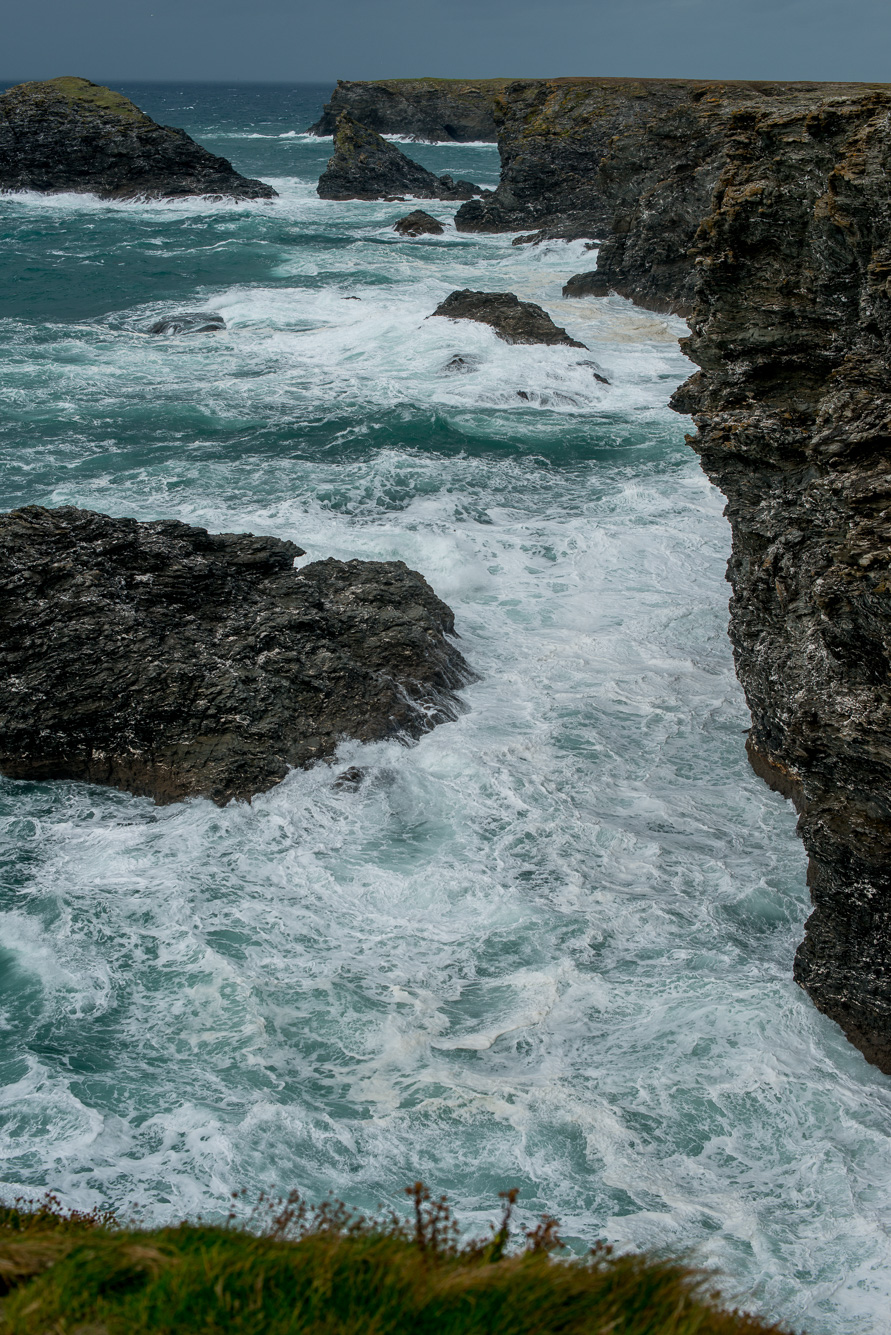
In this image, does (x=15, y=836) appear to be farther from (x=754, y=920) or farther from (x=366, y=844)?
(x=754, y=920)

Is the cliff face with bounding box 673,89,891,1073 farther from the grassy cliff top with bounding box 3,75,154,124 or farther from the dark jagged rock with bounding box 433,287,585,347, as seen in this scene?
the grassy cliff top with bounding box 3,75,154,124

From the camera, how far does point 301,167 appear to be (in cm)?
8481

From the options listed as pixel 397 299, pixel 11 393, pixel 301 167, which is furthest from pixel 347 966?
pixel 301 167

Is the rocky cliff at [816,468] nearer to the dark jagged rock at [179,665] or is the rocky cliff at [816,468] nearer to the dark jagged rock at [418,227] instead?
the dark jagged rock at [179,665]

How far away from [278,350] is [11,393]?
843 cm

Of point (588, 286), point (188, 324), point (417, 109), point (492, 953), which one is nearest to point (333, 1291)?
point (492, 953)

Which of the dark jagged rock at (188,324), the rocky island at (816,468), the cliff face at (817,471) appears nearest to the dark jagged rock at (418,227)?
the dark jagged rock at (188,324)

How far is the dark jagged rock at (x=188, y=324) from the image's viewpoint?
32.0m

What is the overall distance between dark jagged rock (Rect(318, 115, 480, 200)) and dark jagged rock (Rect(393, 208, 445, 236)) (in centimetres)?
1672

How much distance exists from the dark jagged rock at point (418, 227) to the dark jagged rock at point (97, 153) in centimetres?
1930

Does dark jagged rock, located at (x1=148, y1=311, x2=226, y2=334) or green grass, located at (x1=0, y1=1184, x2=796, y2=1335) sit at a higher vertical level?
dark jagged rock, located at (x1=148, y1=311, x2=226, y2=334)

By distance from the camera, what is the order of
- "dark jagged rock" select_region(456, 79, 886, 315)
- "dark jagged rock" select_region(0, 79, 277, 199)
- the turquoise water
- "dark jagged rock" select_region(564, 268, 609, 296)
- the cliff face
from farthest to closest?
"dark jagged rock" select_region(0, 79, 277, 199)
"dark jagged rock" select_region(564, 268, 609, 296)
"dark jagged rock" select_region(456, 79, 886, 315)
the cliff face
the turquoise water

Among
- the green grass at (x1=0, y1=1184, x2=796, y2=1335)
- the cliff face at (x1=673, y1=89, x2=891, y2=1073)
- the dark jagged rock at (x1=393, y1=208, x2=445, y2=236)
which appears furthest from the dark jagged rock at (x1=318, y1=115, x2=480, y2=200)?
the green grass at (x1=0, y1=1184, x2=796, y2=1335)

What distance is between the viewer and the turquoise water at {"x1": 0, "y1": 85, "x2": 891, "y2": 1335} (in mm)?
6621
